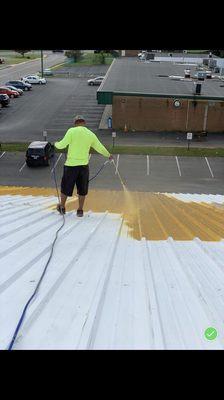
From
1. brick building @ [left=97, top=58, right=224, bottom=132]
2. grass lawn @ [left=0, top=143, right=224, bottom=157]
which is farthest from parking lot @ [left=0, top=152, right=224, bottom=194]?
brick building @ [left=97, top=58, right=224, bottom=132]

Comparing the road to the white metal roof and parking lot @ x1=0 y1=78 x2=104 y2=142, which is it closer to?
parking lot @ x1=0 y1=78 x2=104 y2=142

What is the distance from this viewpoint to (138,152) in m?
24.4

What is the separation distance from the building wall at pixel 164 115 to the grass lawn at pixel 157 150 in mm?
4417

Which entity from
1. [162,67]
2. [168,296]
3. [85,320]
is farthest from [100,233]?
Result: [162,67]

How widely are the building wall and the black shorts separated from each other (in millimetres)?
23553

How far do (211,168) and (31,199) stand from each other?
16.3 m

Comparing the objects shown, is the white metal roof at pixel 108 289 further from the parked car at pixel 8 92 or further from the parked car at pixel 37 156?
the parked car at pixel 8 92

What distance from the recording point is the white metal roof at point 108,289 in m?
2.28

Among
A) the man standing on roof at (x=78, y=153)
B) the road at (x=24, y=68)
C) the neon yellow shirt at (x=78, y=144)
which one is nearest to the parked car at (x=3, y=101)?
the road at (x=24, y=68)

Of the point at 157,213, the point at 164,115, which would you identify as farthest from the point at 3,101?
the point at 157,213

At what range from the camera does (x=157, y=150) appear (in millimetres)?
24875
